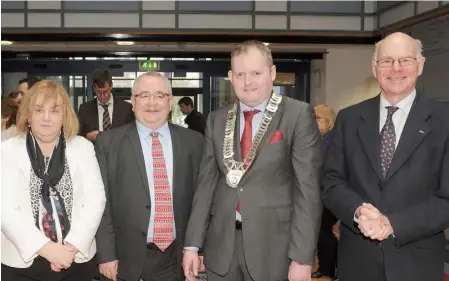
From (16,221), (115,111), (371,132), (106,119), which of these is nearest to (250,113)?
(371,132)

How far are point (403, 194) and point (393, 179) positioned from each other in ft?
0.23

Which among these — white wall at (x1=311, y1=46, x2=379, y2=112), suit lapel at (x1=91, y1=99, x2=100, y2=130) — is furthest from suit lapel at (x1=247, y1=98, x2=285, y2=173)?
white wall at (x1=311, y1=46, x2=379, y2=112)

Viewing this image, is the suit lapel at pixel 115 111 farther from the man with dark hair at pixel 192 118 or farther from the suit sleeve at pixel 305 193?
the man with dark hair at pixel 192 118

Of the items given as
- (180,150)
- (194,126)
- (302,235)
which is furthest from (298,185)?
(194,126)

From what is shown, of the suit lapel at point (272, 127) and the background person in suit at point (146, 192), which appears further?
the background person in suit at point (146, 192)

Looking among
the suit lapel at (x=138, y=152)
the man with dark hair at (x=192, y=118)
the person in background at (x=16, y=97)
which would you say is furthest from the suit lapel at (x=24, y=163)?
the man with dark hair at (x=192, y=118)

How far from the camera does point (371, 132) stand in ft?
7.41

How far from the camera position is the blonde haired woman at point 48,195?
222 cm

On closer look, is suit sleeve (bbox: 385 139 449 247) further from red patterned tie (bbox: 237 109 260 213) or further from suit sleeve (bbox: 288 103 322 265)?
red patterned tie (bbox: 237 109 260 213)

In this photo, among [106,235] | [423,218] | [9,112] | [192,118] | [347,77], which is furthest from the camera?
[347,77]

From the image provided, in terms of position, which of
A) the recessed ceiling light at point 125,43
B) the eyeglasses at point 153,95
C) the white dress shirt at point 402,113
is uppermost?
the recessed ceiling light at point 125,43

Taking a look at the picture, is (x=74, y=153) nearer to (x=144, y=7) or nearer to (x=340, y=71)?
(x=144, y=7)

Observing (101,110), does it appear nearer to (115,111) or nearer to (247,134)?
(115,111)

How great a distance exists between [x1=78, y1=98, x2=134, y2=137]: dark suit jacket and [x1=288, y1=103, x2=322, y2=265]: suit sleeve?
2548 mm
